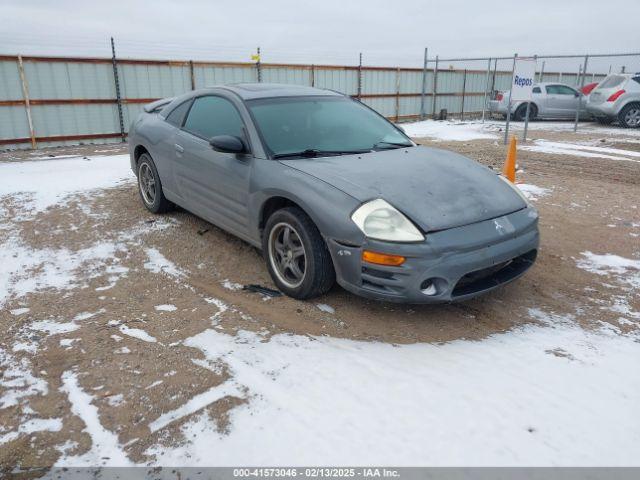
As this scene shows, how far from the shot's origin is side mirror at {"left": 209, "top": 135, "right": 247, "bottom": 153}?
3973mm

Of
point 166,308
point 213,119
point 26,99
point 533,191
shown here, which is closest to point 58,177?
point 213,119

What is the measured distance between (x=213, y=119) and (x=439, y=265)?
263 cm

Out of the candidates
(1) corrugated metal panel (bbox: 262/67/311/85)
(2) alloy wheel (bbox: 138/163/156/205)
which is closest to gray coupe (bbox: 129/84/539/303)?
(2) alloy wheel (bbox: 138/163/156/205)

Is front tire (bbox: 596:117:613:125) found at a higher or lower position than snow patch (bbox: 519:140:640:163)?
higher

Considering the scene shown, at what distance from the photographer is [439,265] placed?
309 centimetres

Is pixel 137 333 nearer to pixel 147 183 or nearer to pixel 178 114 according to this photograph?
pixel 178 114

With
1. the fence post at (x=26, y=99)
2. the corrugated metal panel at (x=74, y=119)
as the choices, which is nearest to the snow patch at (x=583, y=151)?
the corrugated metal panel at (x=74, y=119)

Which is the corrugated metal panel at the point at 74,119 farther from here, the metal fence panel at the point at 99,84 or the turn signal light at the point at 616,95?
the turn signal light at the point at 616,95

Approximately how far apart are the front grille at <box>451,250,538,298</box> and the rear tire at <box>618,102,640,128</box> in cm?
1569

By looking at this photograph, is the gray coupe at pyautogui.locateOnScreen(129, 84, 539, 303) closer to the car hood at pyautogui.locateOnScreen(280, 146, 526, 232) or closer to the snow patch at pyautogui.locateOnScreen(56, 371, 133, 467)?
the car hood at pyautogui.locateOnScreen(280, 146, 526, 232)

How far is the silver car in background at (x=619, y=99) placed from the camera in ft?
52.4

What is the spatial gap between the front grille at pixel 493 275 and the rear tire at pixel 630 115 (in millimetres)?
15690

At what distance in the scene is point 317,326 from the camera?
133 inches

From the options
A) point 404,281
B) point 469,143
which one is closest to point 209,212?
point 404,281
